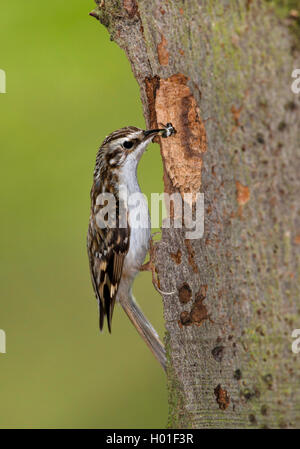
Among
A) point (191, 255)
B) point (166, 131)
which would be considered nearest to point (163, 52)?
point (166, 131)

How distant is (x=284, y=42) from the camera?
2.02m

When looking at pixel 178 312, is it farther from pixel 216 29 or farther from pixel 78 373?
pixel 78 373

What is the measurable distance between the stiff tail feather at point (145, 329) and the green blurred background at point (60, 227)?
0.85 meters

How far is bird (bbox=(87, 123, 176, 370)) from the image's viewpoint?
3.44m

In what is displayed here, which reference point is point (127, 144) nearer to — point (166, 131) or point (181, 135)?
point (166, 131)

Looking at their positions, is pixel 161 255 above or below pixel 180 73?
below

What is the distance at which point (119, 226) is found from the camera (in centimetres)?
352

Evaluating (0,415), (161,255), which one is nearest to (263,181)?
(161,255)

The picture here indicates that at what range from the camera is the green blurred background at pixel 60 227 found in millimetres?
4188

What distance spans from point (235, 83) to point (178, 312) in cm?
97

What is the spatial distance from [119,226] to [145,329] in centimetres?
58

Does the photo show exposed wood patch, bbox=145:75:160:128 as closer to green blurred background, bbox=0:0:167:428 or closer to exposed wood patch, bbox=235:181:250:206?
exposed wood patch, bbox=235:181:250:206

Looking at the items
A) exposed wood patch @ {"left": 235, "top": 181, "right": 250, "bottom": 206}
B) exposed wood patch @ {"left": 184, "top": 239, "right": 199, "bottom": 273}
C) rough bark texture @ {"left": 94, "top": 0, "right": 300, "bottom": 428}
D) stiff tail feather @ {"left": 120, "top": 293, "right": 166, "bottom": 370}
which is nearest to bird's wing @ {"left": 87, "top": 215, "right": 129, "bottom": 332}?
stiff tail feather @ {"left": 120, "top": 293, "right": 166, "bottom": 370}
